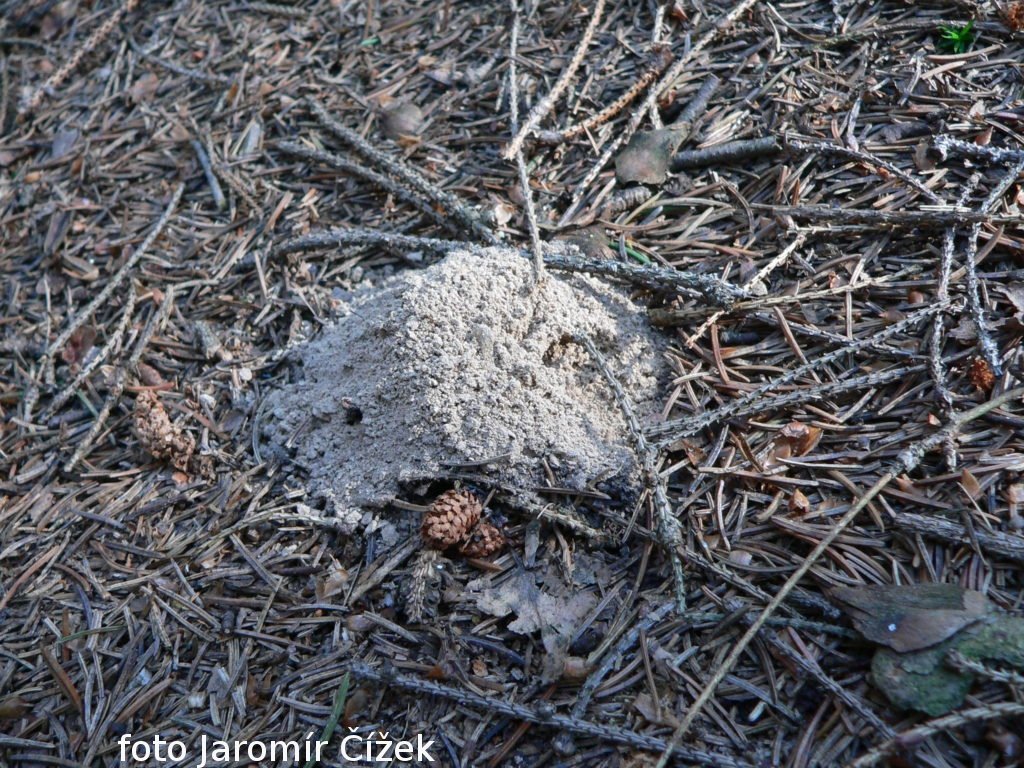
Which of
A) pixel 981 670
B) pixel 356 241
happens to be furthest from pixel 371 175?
pixel 981 670

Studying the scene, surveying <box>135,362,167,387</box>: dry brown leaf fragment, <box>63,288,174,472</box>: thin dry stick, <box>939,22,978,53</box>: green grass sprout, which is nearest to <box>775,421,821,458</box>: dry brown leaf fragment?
<box>939,22,978,53</box>: green grass sprout

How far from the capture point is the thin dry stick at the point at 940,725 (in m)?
1.61

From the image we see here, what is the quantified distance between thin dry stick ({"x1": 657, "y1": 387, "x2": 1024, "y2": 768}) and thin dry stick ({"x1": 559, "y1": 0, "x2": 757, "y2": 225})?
1.32 metres

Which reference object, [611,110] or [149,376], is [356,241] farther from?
[611,110]

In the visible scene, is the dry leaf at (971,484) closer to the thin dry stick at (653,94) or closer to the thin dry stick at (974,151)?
the thin dry stick at (974,151)

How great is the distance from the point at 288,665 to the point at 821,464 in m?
1.53

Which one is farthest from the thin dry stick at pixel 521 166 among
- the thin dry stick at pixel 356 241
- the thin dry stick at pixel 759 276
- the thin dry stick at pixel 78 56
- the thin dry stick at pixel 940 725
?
the thin dry stick at pixel 78 56

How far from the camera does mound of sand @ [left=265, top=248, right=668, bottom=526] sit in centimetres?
222

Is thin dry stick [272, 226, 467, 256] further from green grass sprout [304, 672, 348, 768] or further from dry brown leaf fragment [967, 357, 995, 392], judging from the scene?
dry brown leaf fragment [967, 357, 995, 392]

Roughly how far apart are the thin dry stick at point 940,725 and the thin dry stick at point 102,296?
2.79m

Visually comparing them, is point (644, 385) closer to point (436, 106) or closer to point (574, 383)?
point (574, 383)

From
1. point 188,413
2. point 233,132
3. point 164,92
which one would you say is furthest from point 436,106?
point 188,413

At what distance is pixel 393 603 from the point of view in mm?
2088

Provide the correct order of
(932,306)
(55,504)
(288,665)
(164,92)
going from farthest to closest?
(164,92) → (55,504) → (932,306) → (288,665)
